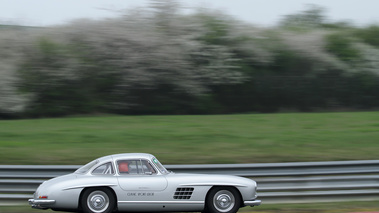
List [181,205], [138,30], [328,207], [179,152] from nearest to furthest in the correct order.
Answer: [181,205]
[328,207]
[179,152]
[138,30]

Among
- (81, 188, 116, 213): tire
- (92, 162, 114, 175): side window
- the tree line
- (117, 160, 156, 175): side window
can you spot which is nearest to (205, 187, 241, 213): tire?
(117, 160, 156, 175): side window

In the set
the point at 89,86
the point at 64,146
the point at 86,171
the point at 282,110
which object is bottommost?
the point at 86,171

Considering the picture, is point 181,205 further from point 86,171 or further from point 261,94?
point 261,94

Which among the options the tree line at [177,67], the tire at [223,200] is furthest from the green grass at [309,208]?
the tree line at [177,67]

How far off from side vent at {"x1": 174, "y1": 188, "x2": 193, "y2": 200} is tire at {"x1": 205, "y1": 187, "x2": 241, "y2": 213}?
32 centimetres

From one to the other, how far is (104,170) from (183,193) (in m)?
1.34

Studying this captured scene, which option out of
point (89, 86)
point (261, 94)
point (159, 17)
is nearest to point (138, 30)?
point (159, 17)

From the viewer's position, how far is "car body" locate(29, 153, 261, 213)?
7.40 m

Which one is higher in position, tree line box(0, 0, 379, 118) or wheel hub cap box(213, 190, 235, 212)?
tree line box(0, 0, 379, 118)

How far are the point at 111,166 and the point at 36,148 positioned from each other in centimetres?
436

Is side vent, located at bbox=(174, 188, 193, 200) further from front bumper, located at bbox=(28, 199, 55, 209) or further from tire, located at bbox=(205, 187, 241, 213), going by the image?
front bumper, located at bbox=(28, 199, 55, 209)

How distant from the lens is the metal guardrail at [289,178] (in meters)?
8.69

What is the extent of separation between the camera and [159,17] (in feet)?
64.3

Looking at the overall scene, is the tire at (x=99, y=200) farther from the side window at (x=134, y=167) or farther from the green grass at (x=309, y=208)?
the green grass at (x=309, y=208)
